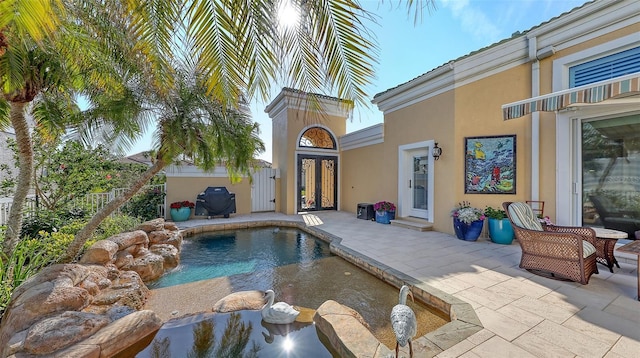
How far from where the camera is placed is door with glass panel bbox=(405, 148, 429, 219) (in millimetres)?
6992

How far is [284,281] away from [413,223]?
4357mm

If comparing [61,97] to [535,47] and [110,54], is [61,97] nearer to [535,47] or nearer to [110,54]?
[110,54]

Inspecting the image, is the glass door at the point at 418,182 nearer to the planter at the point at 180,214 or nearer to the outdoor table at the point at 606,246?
the outdoor table at the point at 606,246

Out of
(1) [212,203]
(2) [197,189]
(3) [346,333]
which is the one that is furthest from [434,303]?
(2) [197,189]

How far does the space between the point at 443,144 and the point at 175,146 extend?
6.00 meters

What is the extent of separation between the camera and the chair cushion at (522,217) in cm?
378

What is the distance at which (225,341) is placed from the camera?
8.16 ft

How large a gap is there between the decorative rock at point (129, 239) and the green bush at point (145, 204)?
3.35 metres

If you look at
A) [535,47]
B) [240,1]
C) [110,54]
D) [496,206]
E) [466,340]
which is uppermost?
[535,47]

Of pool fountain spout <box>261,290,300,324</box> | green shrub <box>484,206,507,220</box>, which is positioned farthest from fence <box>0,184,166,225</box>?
green shrub <box>484,206,507,220</box>

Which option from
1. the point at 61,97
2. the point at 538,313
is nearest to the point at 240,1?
the point at 538,313

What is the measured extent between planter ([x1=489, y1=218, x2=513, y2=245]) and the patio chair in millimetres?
1349

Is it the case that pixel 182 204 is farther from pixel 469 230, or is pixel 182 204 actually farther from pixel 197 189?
pixel 469 230

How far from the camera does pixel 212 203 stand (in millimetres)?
8484
